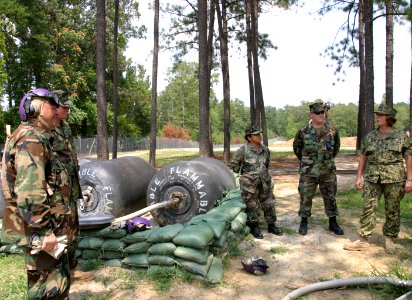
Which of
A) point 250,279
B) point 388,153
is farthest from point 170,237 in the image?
point 388,153

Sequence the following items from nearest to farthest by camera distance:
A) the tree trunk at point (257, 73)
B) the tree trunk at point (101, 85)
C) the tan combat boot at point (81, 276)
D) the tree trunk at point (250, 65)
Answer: the tan combat boot at point (81, 276), the tree trunk at point (101, 85), the tree trunk at point (257, 73), the tree trunk at point (250, 65)

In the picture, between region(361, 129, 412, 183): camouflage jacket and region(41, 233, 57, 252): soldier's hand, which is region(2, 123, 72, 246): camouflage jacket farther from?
region(361, 129, 412, 183): camouflage jacket

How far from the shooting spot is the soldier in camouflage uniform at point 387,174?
5.61m

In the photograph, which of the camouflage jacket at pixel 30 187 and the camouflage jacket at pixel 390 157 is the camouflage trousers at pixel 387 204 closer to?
the camouflage jacket at pixel 390 157

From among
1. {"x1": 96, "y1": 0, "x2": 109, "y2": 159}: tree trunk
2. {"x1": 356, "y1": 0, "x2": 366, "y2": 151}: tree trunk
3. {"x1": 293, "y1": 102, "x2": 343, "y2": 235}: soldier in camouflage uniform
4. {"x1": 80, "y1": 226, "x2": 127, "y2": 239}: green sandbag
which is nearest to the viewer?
{"x1": 80, "y1": 226, "x2": 127, "y2": 239}: green sandbag

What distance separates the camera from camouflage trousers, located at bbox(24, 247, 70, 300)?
10.3ft

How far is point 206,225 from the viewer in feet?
17.3

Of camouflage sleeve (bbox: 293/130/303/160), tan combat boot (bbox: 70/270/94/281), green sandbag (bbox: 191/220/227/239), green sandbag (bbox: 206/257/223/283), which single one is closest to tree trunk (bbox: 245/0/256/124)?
camouflage sleeve (bbox: 293/130/303/160)

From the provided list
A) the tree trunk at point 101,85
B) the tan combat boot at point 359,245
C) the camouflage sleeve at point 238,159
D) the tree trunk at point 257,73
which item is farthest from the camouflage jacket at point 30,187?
the tree trunk at point 257,73

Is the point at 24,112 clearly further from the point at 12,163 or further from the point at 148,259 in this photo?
the point at 148,259

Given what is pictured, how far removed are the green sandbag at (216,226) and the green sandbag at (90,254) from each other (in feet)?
4.53

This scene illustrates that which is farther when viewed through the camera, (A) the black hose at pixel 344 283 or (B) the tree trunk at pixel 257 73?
(B) the tree trunk at pixel 257 73

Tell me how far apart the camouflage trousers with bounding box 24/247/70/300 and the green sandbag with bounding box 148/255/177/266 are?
1895mm

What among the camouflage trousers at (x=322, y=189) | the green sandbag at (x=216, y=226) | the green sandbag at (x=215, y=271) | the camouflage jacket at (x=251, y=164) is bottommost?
the green sandbag at (x=215, y=271)
